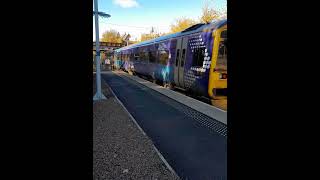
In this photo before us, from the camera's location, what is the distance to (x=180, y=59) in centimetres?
1100

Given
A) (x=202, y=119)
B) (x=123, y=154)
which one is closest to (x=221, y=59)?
(x=202, y=119)

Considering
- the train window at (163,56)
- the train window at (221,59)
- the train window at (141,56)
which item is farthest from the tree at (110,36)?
the train window at (221,59)

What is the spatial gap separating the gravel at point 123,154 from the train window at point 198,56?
3818 millimetres

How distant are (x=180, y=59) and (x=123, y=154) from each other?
287 inches

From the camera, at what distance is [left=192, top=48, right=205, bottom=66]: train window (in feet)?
29.4

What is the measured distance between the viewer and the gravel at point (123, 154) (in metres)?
3.61

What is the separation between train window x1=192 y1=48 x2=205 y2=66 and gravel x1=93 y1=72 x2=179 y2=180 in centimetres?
382

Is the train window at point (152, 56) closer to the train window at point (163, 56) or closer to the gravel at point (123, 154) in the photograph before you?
the train window at point (163, 56)
